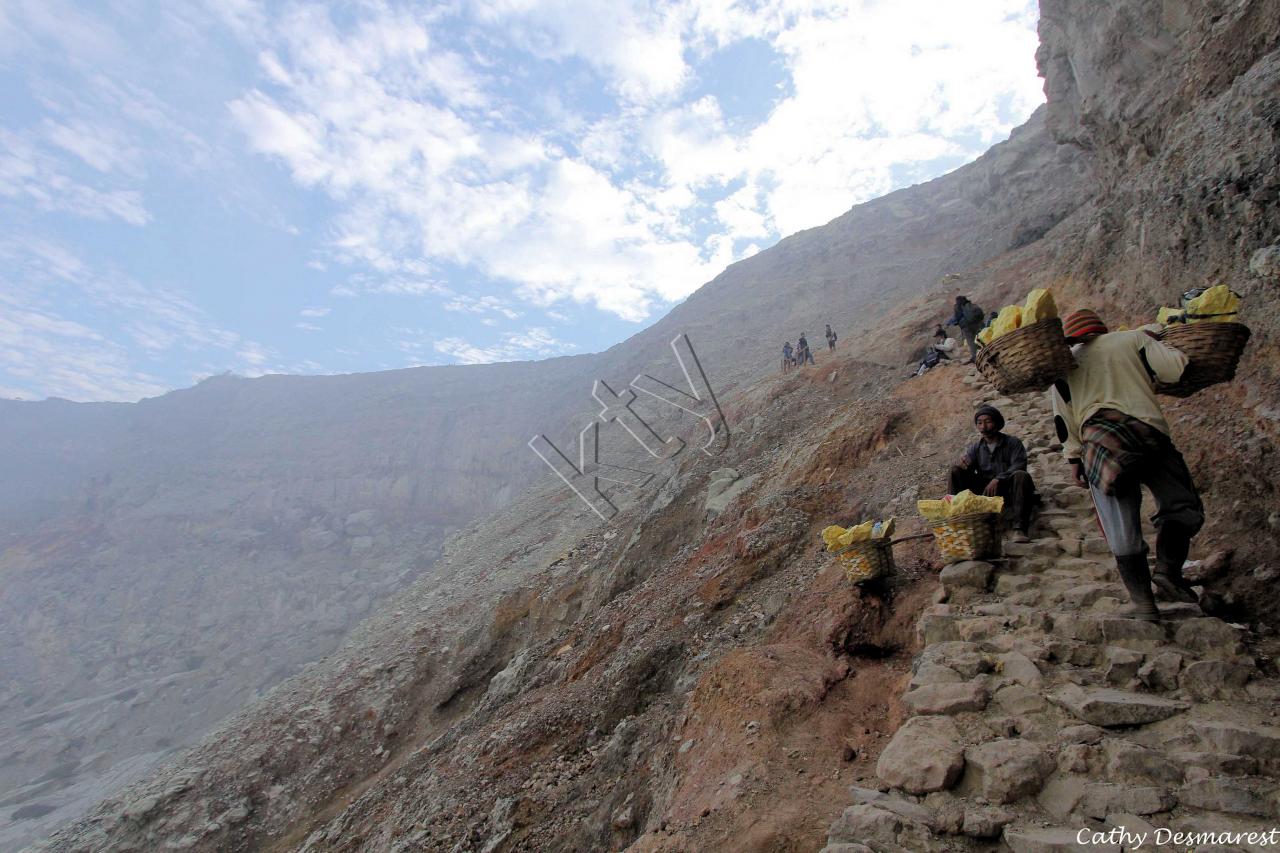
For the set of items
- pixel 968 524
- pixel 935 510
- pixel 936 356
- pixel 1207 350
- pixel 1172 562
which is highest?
pixel 1207 350

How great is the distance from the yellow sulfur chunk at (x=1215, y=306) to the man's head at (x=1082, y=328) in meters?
0.45

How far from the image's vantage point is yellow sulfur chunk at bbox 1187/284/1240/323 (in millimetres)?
3254

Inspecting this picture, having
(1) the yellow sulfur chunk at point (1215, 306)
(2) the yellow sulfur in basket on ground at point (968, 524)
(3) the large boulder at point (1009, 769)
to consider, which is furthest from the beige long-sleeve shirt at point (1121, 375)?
(3) the large boulder at point (1009, 769)

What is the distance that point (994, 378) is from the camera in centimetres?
353

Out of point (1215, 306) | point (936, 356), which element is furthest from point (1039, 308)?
point (936, 356)

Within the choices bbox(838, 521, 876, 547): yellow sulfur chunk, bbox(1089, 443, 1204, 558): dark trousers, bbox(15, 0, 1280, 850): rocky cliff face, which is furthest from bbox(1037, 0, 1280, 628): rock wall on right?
bbox(838, 521, 876, 547): yellow sulfur chunk

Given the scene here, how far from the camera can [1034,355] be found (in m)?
3.26

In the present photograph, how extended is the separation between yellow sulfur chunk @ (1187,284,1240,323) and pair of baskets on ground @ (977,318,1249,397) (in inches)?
3.7

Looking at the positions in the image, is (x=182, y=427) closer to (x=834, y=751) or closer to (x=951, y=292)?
(x=951, y=292)

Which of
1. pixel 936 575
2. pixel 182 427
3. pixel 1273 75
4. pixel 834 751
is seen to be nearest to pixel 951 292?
pixel 1273 75

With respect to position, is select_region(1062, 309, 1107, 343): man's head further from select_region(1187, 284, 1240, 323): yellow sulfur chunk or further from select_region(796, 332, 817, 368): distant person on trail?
select_region(796, 332, 817, 368): distant person on trail

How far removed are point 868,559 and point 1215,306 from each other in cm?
251

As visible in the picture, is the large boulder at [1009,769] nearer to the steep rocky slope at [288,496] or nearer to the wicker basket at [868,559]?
the wicker basket at [868,559]

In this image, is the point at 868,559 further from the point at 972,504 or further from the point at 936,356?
the point at 936,356
